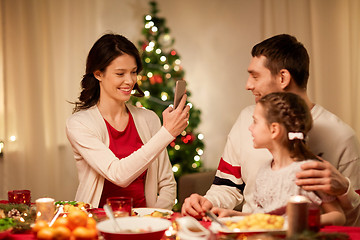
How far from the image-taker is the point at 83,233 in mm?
1510

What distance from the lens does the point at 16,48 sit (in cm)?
435

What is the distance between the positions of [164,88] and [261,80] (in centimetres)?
262

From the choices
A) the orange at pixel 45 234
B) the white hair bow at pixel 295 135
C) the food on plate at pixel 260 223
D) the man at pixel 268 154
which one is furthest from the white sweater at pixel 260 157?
the orange at pixel 45 234

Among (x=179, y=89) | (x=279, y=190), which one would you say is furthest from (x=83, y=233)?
(x=179, y=89)

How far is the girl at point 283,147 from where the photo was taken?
1.87 meters

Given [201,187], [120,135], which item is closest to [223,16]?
[201,187]

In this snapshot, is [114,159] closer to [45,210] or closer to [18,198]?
[18,198]

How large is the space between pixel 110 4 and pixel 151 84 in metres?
1.06

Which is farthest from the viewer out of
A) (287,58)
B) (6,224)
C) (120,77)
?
(120,77)

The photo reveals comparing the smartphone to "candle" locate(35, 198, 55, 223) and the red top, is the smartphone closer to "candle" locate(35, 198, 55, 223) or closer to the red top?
the red top

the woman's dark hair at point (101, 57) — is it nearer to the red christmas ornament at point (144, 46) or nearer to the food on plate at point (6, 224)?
the food on plate at point (6, 224)

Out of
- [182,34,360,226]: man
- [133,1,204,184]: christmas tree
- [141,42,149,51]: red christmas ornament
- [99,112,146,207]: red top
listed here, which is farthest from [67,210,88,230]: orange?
[141,42,149,51]: red christmas ornament

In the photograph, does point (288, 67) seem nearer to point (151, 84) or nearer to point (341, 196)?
point (341, 196)

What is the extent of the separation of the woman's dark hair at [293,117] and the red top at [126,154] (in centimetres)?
117
